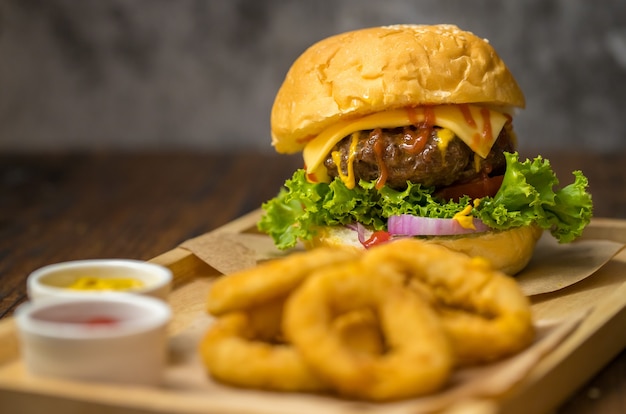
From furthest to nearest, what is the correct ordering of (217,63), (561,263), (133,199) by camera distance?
(217,63) → (133,199) → (561,263)

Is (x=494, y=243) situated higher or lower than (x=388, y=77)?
lower

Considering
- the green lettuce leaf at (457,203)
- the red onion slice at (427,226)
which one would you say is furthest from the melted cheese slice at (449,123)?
the red onion slice at (427,226)

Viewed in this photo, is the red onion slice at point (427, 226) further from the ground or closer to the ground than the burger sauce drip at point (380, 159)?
closer to the ground

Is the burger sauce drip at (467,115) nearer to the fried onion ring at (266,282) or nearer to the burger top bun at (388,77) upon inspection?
the burger top bun at (388,77)

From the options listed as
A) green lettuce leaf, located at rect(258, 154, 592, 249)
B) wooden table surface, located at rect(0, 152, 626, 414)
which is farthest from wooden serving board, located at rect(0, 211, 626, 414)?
green lettuce leaf, located at rect(258, 154, 592, 249)

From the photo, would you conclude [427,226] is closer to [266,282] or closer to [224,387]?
[266,282]

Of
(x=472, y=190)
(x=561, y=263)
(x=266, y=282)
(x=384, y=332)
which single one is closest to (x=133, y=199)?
(x=472, y=190)

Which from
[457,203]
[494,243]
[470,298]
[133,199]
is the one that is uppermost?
[470,298]

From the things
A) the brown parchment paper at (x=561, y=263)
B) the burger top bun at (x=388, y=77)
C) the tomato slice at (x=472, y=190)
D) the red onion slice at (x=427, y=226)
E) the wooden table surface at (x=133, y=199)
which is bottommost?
the wooden table surface at (x=133, y=199)
